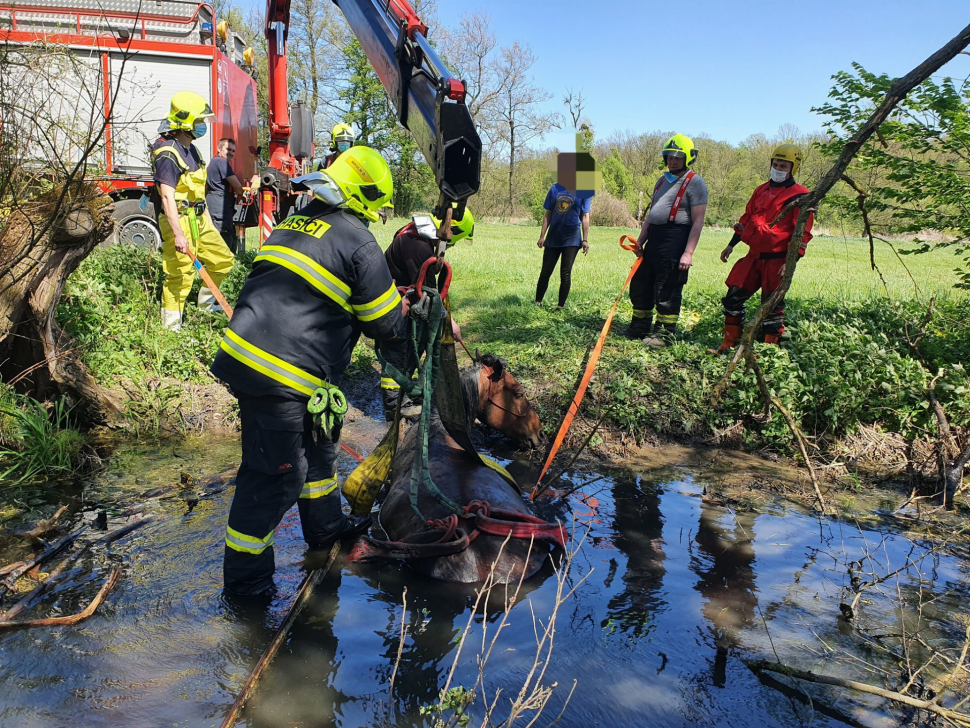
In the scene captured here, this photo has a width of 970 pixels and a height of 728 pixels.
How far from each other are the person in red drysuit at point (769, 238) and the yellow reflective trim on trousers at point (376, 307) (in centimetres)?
387

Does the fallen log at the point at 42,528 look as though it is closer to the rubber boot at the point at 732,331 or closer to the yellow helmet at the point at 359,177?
the yellow helmet at the point at 359,177

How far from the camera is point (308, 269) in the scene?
3.13 meters

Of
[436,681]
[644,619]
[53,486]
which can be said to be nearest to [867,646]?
[644,619]

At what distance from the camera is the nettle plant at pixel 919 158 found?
18.9 feet

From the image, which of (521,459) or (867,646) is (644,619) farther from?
(521,459)

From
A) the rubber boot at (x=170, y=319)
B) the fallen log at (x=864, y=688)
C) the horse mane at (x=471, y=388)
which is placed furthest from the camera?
the rubber boot at (x=170, y=319)

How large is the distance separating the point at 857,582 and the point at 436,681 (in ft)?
7.21

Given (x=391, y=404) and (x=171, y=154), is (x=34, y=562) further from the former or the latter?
(x=171, y=154)

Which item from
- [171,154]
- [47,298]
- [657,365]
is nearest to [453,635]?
[47,298]

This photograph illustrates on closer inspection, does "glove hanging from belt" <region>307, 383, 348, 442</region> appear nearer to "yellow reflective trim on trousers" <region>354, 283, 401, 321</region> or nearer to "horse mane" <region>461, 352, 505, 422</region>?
"yellow reflective trim on trousers" <region>354, 283, 401, 321</region>

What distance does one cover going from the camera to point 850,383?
18.5 feet

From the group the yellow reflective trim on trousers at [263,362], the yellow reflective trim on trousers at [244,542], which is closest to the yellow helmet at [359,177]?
the yellow reflective trim on trousers at [263,362]

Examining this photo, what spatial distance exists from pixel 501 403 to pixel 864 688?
338 cm

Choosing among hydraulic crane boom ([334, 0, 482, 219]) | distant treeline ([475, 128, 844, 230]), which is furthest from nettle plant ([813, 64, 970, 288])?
distant treeline ([475, 128, 844, 230])
